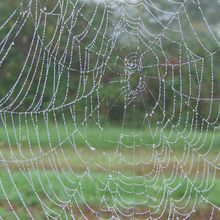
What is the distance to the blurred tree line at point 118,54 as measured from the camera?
4.93 metres

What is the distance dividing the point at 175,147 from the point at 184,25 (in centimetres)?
221

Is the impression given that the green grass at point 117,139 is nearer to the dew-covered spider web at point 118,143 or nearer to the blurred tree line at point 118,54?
the dew-covered spider web at point 118,143

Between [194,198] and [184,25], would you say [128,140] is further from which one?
[184,25]

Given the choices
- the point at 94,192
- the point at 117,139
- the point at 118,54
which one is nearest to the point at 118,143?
the point at 94,192

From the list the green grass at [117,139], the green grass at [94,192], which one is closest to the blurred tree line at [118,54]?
the green grass at [117,139]

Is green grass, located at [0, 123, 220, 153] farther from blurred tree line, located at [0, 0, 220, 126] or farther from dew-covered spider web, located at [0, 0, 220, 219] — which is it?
blurred tree line, located at [0, 0, 220, 126]

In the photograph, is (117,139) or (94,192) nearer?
(94,192)

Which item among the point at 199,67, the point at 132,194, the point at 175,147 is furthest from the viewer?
the point at 199,67

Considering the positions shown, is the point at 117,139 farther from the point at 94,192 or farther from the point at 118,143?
the point at 94,192

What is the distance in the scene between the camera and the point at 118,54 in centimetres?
515

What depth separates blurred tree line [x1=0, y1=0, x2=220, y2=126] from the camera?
4926mm

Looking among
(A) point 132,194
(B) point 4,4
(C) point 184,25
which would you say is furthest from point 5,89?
(A) point 132,194

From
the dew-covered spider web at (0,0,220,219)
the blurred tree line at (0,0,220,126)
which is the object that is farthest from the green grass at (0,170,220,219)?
the blurred tree line at (0,0,220,126)

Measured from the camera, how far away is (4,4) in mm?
9609
